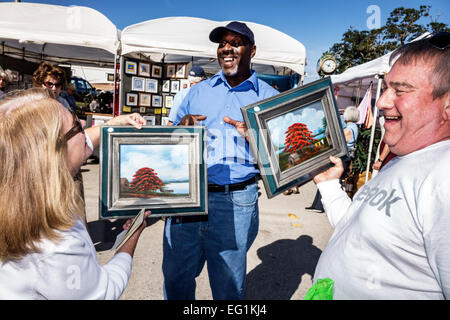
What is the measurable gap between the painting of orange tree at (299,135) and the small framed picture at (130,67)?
20.2ft

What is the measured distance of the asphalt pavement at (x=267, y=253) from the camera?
283 cm

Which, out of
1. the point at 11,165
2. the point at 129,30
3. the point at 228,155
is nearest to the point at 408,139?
the point at 228,155

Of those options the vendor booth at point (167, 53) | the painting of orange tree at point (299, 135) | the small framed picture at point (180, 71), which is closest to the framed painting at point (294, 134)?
the painting of orange tree at point (299, 135)

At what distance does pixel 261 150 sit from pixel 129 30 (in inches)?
240

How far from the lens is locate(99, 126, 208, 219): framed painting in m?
1.55

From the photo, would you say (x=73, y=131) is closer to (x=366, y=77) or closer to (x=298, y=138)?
(x=298, y=138)

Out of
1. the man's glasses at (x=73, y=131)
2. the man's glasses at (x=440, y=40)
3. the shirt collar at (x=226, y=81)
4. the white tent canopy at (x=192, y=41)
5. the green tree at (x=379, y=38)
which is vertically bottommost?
the man's glasses at (x=73, y=131)

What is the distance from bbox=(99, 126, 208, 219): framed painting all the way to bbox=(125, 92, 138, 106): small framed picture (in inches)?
229

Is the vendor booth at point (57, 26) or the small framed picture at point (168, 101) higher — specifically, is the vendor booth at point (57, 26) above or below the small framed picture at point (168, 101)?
above

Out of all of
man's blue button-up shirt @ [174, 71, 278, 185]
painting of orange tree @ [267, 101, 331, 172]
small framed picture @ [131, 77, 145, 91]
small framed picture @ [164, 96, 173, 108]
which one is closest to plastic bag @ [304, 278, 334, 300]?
painting of orange tree @ [267, 101, 331, 172]

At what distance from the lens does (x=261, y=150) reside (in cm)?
150

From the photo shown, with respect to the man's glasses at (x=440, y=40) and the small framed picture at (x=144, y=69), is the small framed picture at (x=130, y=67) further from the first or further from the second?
the man's glasses at (x=440, y=40)

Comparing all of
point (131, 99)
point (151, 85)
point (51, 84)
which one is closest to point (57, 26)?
point (131, 99)
